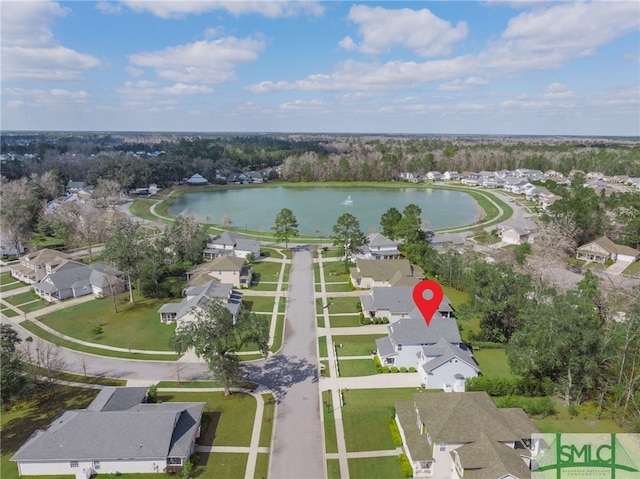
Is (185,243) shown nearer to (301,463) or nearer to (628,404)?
(301,463)

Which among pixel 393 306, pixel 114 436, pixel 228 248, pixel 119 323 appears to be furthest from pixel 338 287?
pixel 114 436

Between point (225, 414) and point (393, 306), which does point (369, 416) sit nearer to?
point (225, 414)

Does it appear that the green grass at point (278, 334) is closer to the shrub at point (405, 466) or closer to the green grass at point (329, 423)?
the green grass at point (329, 423)

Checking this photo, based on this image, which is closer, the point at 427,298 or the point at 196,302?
the point at 196,302

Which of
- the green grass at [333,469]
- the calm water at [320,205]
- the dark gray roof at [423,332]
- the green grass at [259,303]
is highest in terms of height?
the calm water at [320,205]

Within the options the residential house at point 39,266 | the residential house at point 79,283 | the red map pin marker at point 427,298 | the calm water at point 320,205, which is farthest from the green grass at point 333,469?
the calm water at point 320,205

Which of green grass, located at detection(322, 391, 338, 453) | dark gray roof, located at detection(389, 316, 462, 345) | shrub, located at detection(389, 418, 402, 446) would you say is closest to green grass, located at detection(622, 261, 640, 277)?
dark gray roof, located at detection(389, 316, 462, 345)

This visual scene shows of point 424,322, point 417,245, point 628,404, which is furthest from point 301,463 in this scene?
point 417,245
